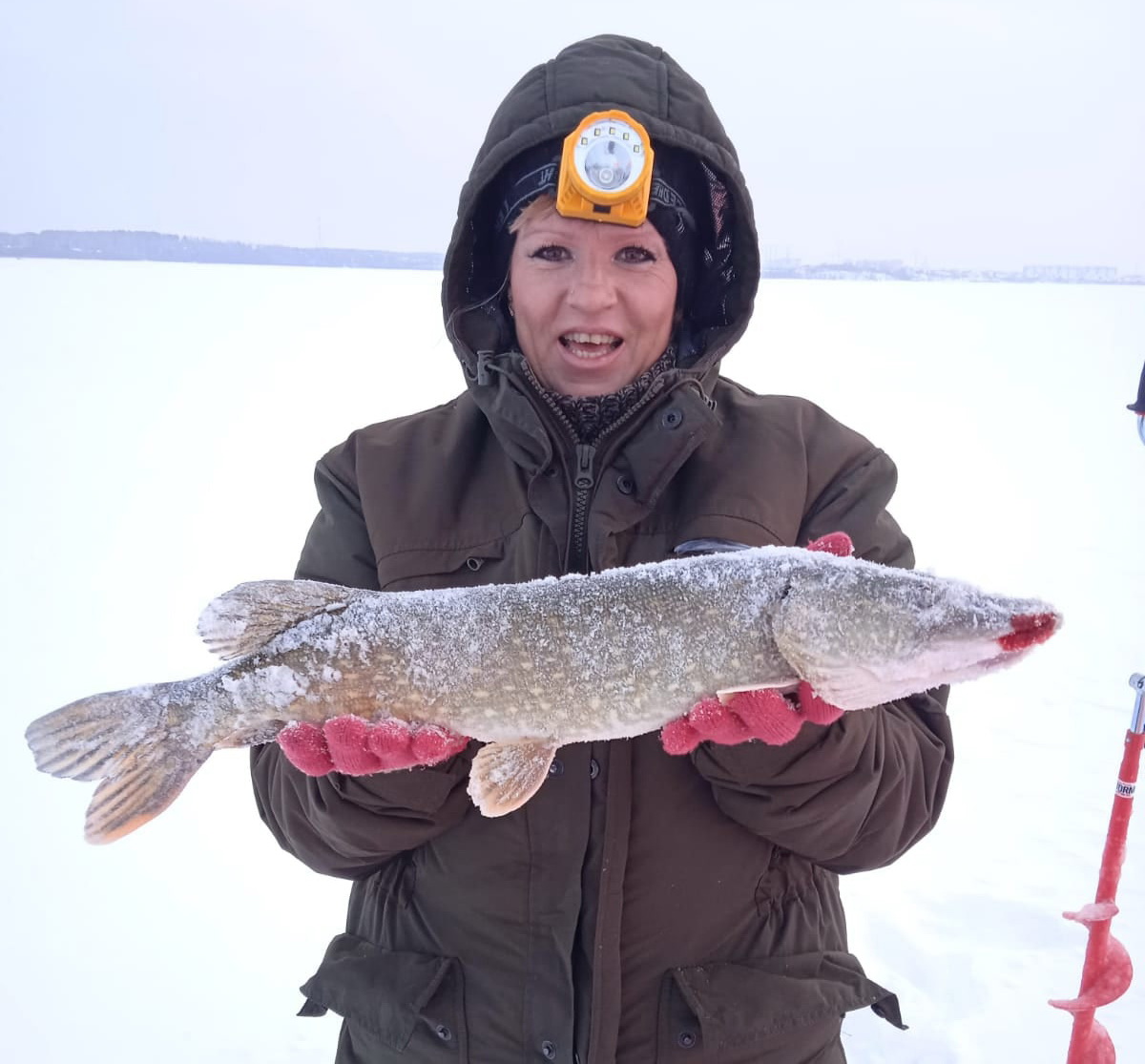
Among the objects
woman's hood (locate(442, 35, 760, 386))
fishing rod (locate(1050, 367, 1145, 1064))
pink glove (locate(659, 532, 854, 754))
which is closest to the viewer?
pink glove (locate(659, 532, 854, 754))

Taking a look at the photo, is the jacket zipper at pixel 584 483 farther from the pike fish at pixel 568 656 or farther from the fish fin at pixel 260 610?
the fish fin at pixel 260 610

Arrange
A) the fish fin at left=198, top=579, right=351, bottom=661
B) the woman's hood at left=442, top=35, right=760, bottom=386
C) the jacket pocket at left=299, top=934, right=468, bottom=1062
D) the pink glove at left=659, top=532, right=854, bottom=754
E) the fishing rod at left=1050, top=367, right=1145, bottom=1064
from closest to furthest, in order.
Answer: the pink glove at left=659, top=532, right=854, bottom=754
the jacket pocket at left=299, top=934, right=468, bottom=1062
the fish fin at left=198, top=579, right=351, bottom=661
the woman's hood at left=442, top=35, right=760, bottom=386
the fishing rod at left=1050, top=367, right=1145, bottom=1064

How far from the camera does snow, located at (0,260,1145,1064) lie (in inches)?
121

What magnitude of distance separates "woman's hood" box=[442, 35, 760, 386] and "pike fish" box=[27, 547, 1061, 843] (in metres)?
0.57

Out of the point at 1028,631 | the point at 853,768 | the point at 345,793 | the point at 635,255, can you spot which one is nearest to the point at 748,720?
the point at 853,768

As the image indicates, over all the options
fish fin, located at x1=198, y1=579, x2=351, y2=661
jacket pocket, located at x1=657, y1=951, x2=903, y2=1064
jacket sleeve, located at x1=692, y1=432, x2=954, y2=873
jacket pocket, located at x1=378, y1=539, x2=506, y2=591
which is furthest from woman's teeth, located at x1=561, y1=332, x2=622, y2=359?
jacket pocket, located at x1=657, y1=951, x2=903, y2=1064

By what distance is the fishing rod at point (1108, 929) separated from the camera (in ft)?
8.05

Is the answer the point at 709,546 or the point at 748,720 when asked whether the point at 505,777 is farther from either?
the point at 709,546

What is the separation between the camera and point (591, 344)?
1962 millimetres

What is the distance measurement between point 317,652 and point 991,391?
15.3 m

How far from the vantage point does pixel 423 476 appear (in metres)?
1.96

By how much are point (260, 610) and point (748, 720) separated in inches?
40.1

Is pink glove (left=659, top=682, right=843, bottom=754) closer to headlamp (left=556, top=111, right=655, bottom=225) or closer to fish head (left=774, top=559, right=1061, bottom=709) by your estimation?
fish head (left=774, top=559, right=1061, bottom=709)

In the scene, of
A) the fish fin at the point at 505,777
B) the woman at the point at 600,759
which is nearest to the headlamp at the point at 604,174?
the woman at the point at 600,759
